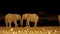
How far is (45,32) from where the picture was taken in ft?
4.77

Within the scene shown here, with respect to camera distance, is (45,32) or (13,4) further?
(13,4)

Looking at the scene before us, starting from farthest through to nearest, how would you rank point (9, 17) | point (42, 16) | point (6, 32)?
point (42, 16) → point (9, 17) → point (6, 32)

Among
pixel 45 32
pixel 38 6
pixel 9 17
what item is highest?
pixel 38 6

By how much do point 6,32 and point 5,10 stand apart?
4.65 ft

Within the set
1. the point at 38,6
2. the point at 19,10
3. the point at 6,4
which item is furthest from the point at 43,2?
the point at 6,4

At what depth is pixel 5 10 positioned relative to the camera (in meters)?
2.81

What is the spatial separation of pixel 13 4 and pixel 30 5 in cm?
35

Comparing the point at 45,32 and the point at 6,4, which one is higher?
the point at 6,4

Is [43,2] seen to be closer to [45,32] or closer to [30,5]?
[30,5]

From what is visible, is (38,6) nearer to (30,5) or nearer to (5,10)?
(30,5)

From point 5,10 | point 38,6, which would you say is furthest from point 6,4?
point 38,6

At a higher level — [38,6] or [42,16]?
[38,6]

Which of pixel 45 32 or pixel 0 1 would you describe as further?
pixel 0 1

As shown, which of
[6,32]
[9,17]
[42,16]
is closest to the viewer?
[6,32]
